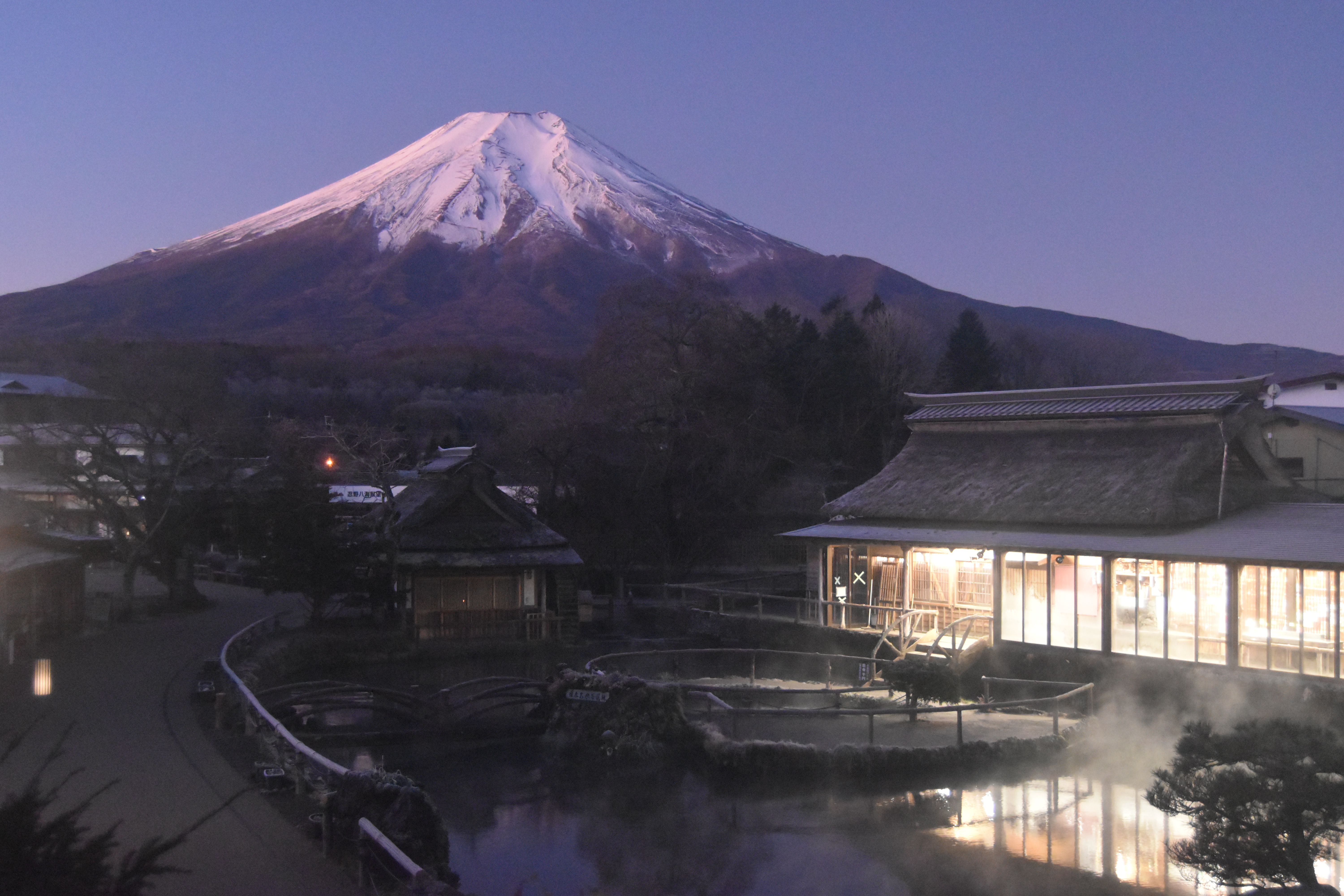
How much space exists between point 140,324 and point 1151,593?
86899 millimetres

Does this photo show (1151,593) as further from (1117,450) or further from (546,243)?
(546,243)

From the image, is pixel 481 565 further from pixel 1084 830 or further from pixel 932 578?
pixel 1084 830

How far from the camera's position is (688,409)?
36.0m

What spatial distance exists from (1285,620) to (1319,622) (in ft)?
1.53

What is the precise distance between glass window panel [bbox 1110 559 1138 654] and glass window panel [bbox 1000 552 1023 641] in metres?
1.72

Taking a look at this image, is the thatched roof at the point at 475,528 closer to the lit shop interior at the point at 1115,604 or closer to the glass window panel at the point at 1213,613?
the lit shop interior at the point at 1115,604

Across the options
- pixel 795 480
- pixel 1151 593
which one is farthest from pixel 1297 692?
pixel 795 480

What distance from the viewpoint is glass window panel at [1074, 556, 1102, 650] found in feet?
59.5

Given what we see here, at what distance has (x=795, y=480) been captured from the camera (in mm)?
41062

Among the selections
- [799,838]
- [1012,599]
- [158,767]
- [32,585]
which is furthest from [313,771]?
[1012,599]

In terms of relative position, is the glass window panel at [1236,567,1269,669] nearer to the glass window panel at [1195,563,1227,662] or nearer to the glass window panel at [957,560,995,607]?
the glass window panel at [1195,563,1227,662]

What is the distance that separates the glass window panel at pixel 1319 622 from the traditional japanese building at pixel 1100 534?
0.02m

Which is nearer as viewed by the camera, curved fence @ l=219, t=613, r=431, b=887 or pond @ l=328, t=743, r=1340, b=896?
curved fence @ l=219, t=613, r=431, b=887

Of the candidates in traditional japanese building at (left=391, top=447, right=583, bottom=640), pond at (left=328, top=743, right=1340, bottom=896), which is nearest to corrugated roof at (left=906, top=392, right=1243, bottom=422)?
pond at (left=328, top=743, right=1340, bottom=896)
